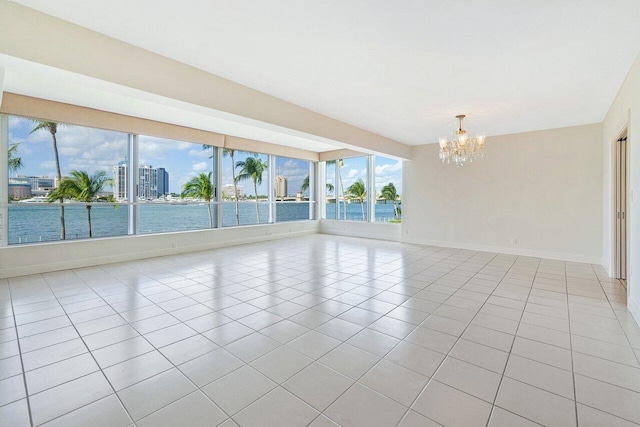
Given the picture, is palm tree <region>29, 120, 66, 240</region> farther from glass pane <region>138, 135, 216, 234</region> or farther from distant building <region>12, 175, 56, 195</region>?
glass pane <region>138, 135, 216, 234</region>

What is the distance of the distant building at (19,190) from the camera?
4.42m

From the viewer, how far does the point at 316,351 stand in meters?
2.21

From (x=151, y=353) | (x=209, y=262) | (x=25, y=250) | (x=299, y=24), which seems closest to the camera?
(x=151, y=353)

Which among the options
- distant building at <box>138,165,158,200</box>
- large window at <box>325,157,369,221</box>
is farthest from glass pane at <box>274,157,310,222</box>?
distant building at <box>138,165,158,200</box>

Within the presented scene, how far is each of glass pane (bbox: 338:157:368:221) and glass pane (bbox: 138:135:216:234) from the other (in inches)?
165

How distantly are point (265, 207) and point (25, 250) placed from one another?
→ 5.32 m

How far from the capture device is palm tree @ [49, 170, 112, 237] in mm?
4941

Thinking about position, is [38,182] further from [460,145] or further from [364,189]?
[364,189]

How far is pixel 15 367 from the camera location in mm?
1975

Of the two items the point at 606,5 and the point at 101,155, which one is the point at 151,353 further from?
the point at 101,155

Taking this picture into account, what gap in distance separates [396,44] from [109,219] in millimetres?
5760

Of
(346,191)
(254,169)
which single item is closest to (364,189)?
(346,191)

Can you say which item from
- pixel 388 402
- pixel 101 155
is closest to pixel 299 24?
pixel 388 402

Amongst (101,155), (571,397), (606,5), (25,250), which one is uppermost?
(606,5)
